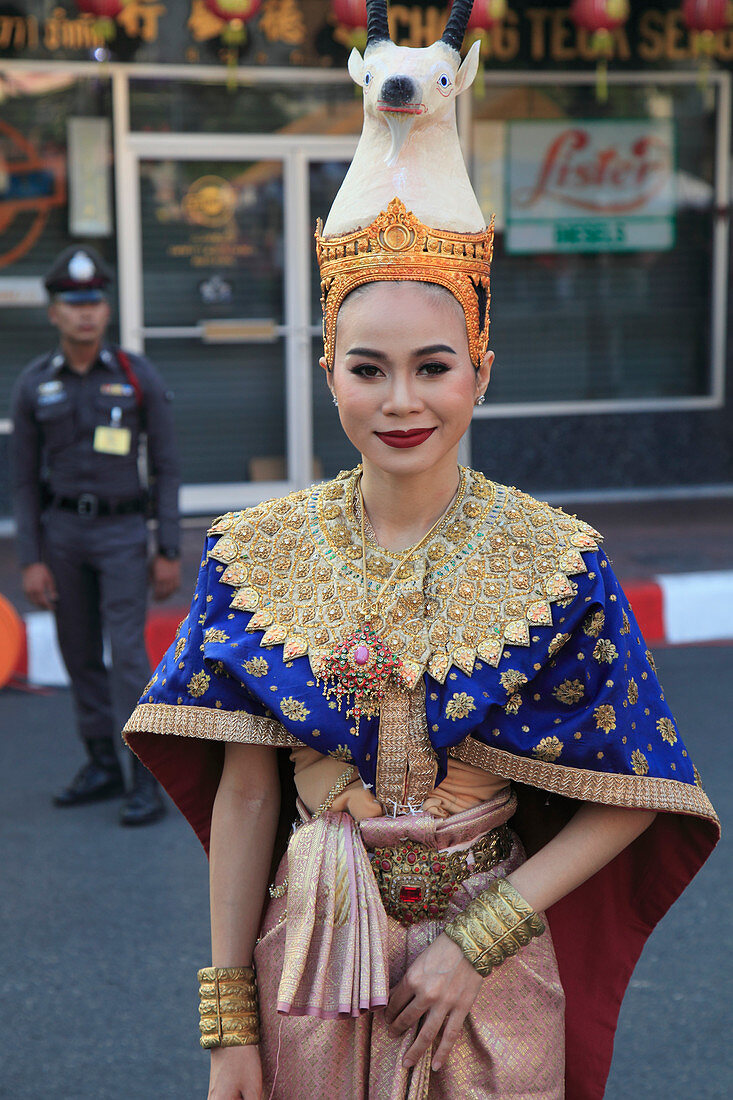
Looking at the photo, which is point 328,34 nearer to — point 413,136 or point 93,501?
point 93,501

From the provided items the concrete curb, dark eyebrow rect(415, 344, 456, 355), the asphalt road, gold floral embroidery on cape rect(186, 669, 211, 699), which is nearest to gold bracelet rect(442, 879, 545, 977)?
gold floral embroidery on cape rect(186, 669, 211, 699)

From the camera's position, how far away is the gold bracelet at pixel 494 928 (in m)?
1.74

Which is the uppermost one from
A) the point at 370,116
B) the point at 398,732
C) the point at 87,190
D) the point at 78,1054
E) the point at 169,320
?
the point at 87,190

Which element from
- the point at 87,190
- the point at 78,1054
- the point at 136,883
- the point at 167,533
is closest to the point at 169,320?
the point at 87,190

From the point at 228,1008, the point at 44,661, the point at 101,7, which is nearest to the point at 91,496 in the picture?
the point at 44,661

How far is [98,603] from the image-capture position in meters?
5.15

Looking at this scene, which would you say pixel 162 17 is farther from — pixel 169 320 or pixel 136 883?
pixel 136 883

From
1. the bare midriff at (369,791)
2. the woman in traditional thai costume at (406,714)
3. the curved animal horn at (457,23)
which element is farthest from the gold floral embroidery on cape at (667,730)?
the curved animal horn at (457,23)

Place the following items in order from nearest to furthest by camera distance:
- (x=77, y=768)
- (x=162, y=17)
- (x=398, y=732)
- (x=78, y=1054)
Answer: (x=398, y=732), (x=78, y=1054), (x=77, y=768), (x=162, y=17)

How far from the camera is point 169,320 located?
9.57 metres

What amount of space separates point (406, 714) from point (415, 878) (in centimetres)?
24

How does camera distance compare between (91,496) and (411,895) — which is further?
(91,496)

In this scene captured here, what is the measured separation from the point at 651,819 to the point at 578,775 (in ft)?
0.50

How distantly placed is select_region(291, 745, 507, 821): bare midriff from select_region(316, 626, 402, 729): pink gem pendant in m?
0.12
